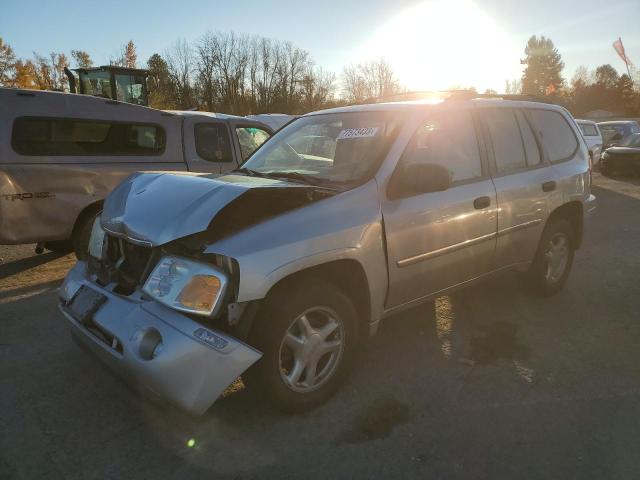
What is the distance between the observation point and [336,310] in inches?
114

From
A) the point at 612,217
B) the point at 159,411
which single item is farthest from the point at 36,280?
the point at 612,217

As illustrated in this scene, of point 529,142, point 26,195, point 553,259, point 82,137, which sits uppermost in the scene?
A: point 82,137

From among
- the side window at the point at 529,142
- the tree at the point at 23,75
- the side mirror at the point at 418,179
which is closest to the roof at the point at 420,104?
the side window at the point at 529,142

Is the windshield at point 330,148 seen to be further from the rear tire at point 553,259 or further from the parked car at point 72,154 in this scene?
the parked car at point 72,154

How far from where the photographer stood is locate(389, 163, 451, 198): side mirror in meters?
3.15

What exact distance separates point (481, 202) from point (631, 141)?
16699 millimetres

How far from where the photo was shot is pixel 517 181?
4.12m

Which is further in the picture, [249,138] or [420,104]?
[249,138]

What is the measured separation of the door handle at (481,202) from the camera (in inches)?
145

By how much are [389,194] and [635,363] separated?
2203 mm

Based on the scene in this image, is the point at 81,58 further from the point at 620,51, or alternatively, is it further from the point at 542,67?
the point at 542,67

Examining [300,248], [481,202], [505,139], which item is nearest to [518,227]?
[481,202]

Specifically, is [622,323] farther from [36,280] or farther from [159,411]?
[36,280]

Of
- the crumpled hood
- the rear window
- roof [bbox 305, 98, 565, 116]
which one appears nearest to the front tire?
the crumpled hood
